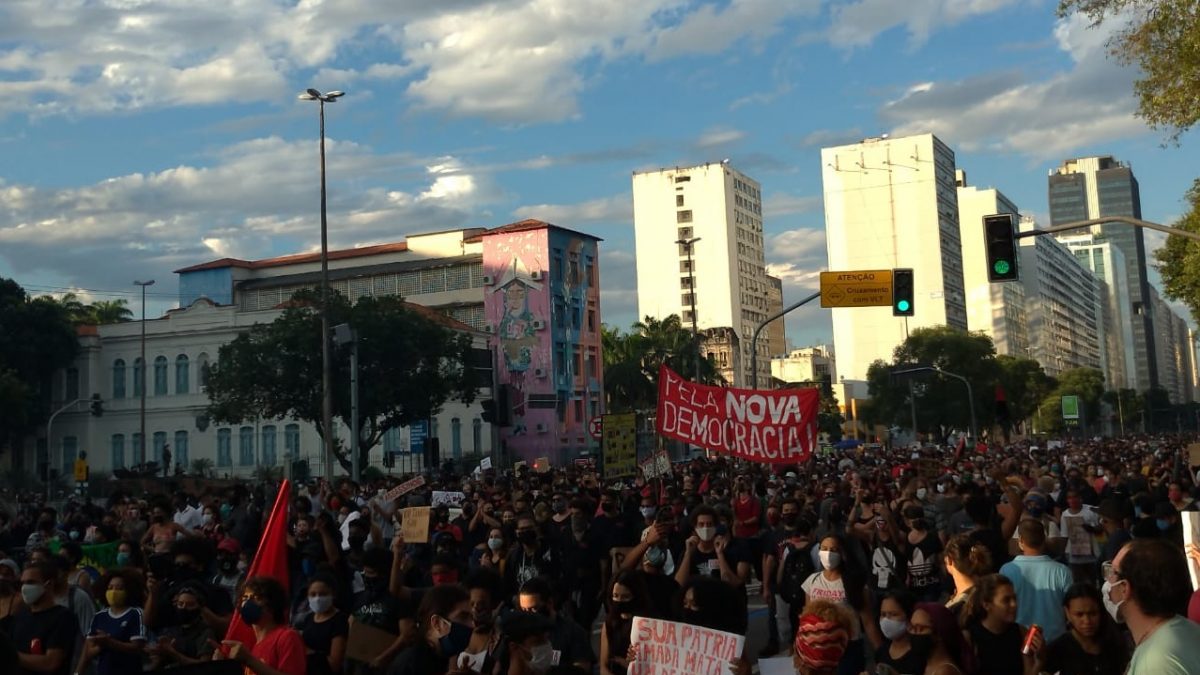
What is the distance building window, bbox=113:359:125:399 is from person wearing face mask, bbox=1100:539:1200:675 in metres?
74.4

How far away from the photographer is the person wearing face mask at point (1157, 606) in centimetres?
391

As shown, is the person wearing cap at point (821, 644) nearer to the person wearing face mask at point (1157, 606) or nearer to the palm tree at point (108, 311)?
the person wearing face mask at point (1157, 606)

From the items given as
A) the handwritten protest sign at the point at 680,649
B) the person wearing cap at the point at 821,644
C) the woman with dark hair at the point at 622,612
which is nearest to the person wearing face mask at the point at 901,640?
the handwritten protest sign at the point at 680,649

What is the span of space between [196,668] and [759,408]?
15.5 meters

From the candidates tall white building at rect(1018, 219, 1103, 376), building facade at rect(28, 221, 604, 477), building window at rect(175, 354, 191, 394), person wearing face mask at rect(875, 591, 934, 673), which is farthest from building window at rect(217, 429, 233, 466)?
tall white building at rect(1018, 219, 1103, 376)

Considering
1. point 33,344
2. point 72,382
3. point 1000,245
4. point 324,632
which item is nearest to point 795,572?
point 324,632

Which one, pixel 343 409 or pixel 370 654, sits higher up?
pixel 343 409

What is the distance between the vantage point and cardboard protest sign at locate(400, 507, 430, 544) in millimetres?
12523

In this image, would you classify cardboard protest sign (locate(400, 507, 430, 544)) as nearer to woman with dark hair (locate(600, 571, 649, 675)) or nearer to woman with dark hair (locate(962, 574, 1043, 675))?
woman with dark hair (locate(600, 571, 649, 675))

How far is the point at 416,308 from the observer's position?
216 feet

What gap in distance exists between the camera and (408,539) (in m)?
12.6

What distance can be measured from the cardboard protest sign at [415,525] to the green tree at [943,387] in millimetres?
77656

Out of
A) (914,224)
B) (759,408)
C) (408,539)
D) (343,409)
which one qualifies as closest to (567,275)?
(343,409)

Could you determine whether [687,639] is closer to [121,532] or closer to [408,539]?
[408,539]
